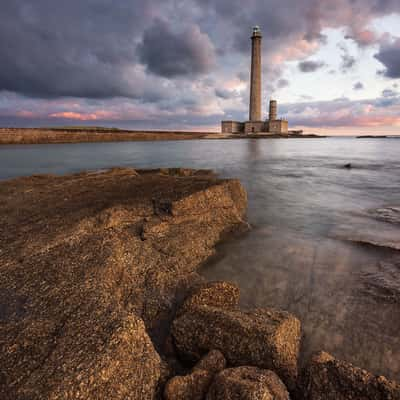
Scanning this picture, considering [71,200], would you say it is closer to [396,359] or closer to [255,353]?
[255,353]

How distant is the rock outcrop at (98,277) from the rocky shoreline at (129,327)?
0.04ft

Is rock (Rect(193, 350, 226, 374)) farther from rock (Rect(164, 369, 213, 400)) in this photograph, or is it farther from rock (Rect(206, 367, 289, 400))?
rock (Rect(206, 367, 289, 400))

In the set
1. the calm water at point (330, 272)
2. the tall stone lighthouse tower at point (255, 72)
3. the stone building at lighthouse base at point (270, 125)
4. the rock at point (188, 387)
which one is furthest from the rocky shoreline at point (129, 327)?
the stone building at lighthouse base at point (270, 125)

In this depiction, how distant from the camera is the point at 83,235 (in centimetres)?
362

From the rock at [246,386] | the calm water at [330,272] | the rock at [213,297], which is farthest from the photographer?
the calm water at [330,272]

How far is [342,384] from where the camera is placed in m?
1.83

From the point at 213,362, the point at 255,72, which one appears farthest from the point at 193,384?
the point at 255,72

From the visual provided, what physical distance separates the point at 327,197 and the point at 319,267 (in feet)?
22.0

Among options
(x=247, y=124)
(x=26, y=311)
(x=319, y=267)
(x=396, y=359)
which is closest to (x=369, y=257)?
(x=319, y=267)

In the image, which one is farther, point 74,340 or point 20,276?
point 20,276

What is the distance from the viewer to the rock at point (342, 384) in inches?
68.8

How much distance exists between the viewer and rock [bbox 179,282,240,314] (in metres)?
2.69

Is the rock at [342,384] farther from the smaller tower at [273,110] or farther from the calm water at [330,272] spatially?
the smaller tower at [273,110]

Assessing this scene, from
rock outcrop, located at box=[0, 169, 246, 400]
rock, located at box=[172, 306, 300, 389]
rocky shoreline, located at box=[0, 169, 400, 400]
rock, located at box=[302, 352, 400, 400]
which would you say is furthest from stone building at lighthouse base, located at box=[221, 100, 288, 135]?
rock, located at box=[302, 352, 400, 400]
